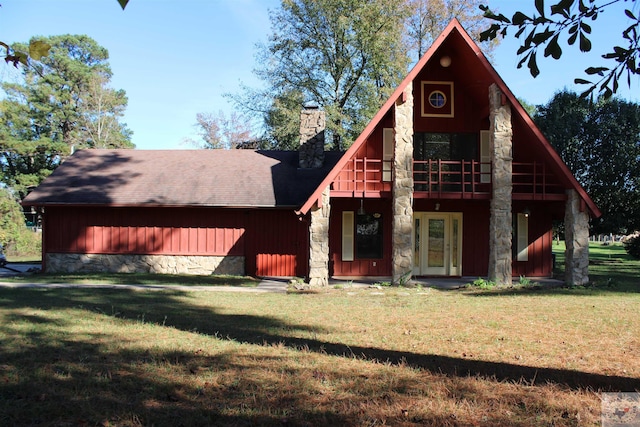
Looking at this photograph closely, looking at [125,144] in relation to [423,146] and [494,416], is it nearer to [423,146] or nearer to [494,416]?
[423,146]

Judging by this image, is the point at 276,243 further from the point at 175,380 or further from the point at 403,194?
the point at 175,380

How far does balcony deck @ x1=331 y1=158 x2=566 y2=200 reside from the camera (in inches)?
648

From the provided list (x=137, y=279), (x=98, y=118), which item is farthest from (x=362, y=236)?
(x=98, y=118)

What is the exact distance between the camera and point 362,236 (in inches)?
754

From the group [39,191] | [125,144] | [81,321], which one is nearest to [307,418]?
[81,321]

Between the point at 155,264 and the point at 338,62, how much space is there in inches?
→ 716

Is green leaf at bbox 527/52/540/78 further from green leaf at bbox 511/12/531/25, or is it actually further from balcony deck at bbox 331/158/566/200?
balcony deck at bbox 331/158/566/200

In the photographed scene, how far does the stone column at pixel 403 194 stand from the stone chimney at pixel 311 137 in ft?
18.2

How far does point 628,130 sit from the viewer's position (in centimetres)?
2733

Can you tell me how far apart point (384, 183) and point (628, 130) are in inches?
660

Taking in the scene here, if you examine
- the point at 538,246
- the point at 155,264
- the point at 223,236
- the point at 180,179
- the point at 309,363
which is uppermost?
the point at 180,179

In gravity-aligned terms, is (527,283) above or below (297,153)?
below

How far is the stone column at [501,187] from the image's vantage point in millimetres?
15930

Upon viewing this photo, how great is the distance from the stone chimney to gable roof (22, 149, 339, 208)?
1.36 ft
